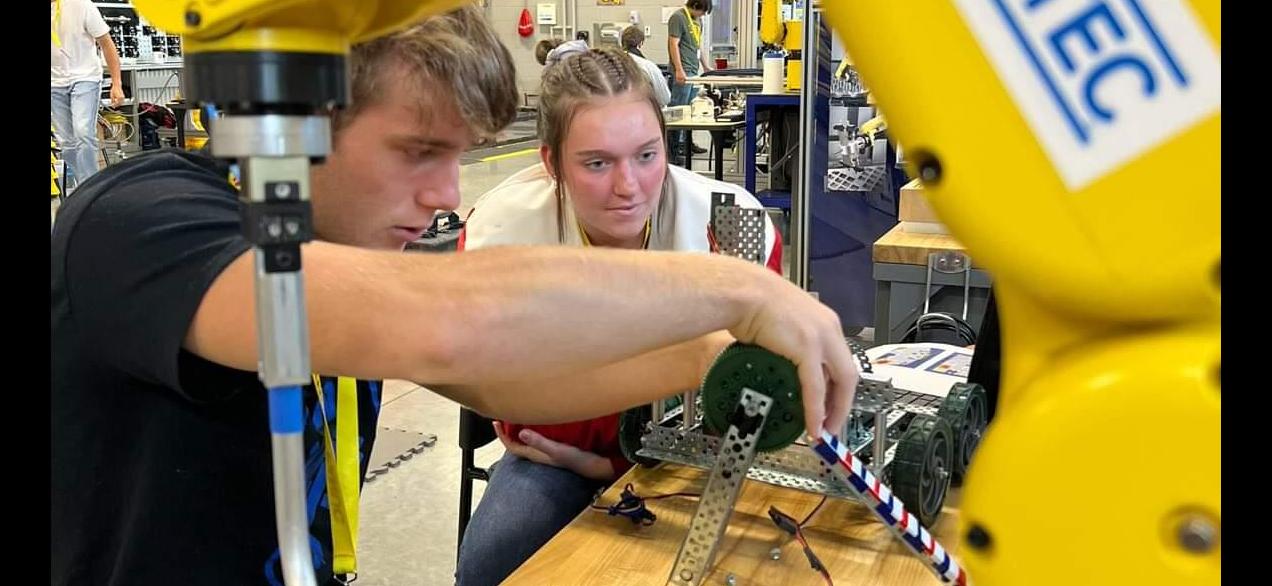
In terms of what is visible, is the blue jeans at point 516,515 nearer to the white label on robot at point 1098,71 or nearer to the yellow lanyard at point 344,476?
the yellow lanyard at point 344,476

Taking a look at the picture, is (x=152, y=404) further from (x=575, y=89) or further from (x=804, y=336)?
(x=575, y=89)

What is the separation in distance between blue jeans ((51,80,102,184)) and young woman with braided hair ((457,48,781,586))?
6.15 metres

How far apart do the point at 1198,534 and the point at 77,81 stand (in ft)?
25.9

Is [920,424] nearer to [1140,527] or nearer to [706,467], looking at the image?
[706,467]

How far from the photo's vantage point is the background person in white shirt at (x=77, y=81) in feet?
23.3

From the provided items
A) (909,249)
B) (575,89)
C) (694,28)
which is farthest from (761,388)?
(694,28)

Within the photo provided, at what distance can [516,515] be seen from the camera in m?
1.67

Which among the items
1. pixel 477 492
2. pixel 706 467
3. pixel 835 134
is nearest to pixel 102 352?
pixel 706 467

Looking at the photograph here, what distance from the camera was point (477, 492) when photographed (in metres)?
3.33

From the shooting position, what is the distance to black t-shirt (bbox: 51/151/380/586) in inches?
36.3

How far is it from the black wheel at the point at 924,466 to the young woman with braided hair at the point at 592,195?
0.51 meters

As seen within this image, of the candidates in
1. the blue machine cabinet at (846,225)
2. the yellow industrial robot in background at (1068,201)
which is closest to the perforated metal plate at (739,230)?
the yellow industrial robot in background at (1068,201)

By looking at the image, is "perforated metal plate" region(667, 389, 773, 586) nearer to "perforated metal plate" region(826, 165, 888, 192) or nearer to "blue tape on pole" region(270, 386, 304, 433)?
"blue tape on pole" region(270, 386, 304, 433)

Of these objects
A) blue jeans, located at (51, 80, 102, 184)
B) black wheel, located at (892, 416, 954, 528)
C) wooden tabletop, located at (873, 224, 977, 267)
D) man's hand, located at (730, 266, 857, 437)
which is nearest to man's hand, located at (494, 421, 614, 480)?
black wheel, located at (892, 416, 954, 528)
